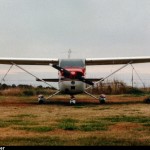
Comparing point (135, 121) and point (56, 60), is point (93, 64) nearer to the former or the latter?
point (56, 60)

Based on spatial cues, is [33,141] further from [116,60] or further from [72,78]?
[116,60]

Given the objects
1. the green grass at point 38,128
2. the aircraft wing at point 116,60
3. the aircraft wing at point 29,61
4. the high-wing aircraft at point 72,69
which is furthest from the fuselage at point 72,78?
the green grass at point 38,128

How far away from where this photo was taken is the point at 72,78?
783 inches

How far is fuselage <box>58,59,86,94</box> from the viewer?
65.3ft

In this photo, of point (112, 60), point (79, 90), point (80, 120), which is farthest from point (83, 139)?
point (112, 60)

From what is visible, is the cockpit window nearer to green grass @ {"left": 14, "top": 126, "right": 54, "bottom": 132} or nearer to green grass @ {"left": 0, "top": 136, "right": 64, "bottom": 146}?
green grass @ {"left": 14, "top": 126, "right": 54, "bottom": 132}

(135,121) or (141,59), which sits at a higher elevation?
(141,59)

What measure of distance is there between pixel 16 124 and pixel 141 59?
1276 centimetres

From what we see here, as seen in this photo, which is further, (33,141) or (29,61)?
(29,61)

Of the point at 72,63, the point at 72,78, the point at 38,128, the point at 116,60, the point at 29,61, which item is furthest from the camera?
the point at 29,61

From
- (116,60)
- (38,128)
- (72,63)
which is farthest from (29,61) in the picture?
(38,128)

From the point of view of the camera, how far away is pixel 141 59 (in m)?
22.2

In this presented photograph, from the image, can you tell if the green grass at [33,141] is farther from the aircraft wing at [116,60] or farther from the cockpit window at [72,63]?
the aircraft wing at [116,60]
